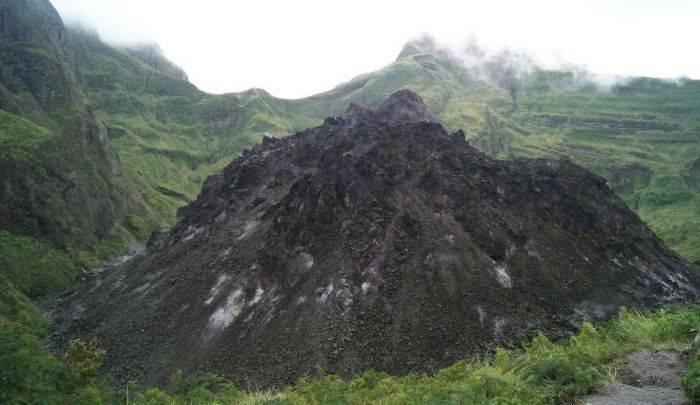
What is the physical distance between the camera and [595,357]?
11.9 metres

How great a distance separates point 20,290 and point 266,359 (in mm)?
41423

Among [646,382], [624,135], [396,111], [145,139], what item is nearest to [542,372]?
[646,382]

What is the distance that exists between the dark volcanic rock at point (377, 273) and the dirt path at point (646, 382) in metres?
22.0

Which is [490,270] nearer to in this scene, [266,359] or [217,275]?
[266,359]

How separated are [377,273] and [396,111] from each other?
6707 centimetres

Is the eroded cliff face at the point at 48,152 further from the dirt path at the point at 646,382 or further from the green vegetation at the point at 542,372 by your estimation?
the dirt path at the point at 646,382

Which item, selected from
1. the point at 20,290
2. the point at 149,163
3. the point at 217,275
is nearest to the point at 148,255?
the point at 20,290

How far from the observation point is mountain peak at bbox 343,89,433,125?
307 feet

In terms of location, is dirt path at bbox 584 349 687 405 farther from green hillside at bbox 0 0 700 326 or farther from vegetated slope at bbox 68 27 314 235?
vegetated slope at bbox 68 27 314 235

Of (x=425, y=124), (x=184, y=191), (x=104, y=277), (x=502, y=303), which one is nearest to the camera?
(x=502, y=303)

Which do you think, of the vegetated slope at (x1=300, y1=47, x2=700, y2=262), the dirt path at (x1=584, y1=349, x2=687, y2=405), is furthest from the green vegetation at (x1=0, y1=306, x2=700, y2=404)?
the vegetated slope at (x1=300, y1=47, x2=700, y2=262)

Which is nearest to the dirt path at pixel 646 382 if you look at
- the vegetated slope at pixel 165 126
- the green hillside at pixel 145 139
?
the green hillside at pixel 145 139

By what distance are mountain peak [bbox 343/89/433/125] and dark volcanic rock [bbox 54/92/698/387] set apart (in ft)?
94.9

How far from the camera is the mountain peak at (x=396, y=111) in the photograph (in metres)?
93.6
